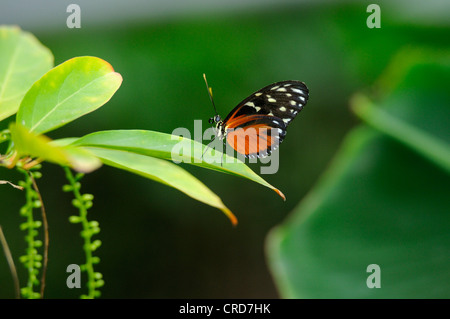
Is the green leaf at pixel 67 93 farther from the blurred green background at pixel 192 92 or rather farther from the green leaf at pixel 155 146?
the blurred green background at pixel 192 92

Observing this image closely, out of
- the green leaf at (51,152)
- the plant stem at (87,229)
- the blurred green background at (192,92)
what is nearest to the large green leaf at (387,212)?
the blurred green background at (192,92)

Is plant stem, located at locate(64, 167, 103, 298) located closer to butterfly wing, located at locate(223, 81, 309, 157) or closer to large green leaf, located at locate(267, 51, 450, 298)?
butterfly wing, located at locate(223, 81, 309, 157)

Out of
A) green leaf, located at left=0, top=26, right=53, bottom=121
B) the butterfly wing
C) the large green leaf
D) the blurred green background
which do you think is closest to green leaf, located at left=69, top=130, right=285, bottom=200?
green leaf, located at left=0, top=26, right=53, bottom=121

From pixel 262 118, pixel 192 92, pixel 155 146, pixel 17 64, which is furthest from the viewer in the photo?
pixel 192 92

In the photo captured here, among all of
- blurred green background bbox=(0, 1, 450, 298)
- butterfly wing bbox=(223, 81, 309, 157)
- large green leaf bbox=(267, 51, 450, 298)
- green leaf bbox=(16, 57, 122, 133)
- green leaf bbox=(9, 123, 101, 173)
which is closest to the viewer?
green leaf bbox=(9, 123, 101, 173)

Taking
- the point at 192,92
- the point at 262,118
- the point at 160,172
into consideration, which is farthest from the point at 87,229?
the point at 192,92

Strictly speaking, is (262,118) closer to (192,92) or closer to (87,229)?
(87,229)
